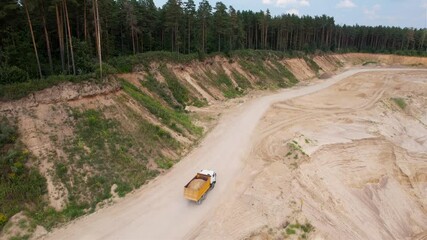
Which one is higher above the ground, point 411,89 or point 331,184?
point 411,89

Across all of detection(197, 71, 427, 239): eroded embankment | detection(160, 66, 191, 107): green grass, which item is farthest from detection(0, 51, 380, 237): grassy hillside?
detection(197, 71, 427, 239): eroded embankment

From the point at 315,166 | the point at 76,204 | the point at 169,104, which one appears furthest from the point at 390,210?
the point at 169,104

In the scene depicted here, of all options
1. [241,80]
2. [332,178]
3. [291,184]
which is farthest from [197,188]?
[241,80]

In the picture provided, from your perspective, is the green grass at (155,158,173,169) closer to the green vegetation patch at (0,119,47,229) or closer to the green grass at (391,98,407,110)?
the green vegetation patch at (0,119,47,229)

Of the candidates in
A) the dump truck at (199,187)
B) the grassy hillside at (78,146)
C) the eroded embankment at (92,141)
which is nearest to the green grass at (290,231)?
the dump truck at (199,187)

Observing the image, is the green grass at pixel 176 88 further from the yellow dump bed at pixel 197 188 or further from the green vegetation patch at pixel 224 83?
the yellow dump bed at pixel 197 188

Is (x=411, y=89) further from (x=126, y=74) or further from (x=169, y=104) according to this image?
(x=126, y=74)
